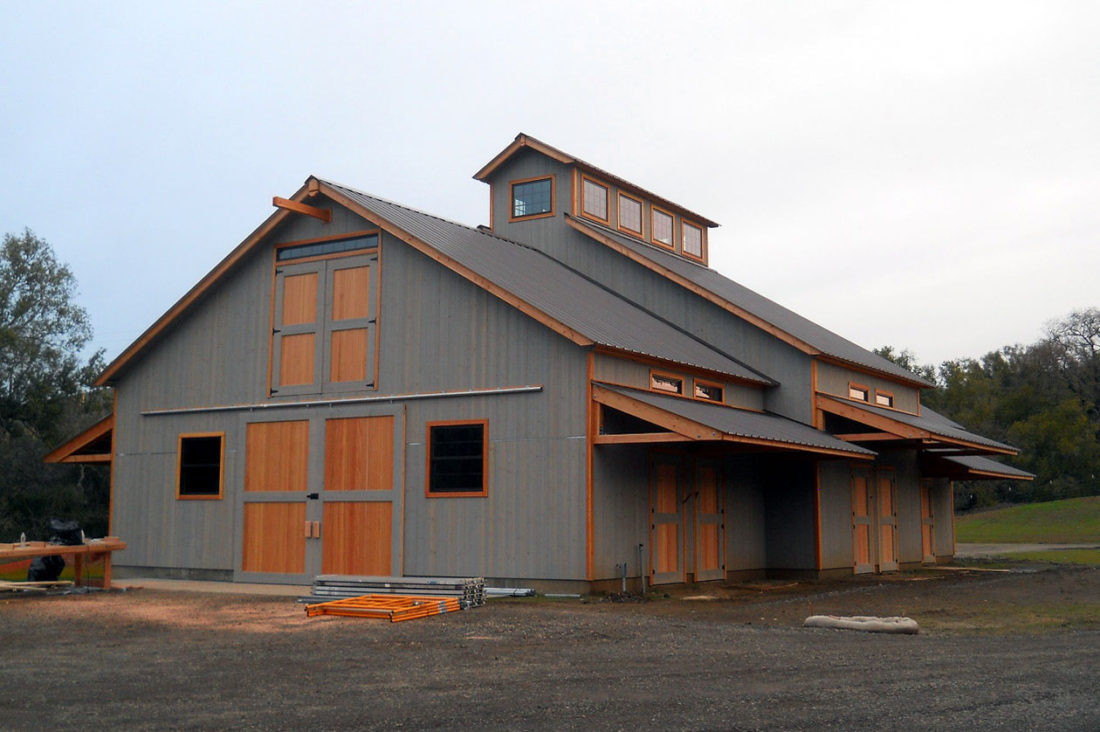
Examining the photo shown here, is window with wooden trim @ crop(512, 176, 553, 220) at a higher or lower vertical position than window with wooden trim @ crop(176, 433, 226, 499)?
higher

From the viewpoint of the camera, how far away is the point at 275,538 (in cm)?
2098

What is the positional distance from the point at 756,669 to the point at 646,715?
237 cm

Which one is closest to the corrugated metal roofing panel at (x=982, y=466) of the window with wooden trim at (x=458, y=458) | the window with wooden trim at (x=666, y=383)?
the window with wooden trim at (x=666, y=383)

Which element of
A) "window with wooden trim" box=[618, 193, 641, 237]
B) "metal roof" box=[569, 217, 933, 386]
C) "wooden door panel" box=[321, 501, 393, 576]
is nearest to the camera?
"wooden door panel" box=[321, 501, 393, 576]

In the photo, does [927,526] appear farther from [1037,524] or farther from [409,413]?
[1037,524]

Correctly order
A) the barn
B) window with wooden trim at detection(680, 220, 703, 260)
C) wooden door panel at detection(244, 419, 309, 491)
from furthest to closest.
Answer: window with wooden trim at detection(680, 220, 703, 260)
wooden door panel at detection(244, 419, 309, 491)
the barn

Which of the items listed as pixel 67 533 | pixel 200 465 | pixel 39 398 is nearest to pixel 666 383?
pixel 200 465

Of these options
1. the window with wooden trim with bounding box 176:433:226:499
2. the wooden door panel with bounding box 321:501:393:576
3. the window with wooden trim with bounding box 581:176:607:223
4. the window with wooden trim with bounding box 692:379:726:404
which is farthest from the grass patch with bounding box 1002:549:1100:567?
the window with wooden trim with bounding box 176:433:226:499

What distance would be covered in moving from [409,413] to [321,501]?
2.48 meters

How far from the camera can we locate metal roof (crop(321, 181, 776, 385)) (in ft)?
64.0

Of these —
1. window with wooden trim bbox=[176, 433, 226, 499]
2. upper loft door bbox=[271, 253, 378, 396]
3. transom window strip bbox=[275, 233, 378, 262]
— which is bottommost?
window with wooden trim bbox=[176, 433, 226, 499]

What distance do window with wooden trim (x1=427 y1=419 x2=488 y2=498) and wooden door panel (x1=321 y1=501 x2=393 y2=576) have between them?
1.13 meters

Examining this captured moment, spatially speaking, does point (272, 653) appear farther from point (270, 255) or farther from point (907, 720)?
point (270, 255)

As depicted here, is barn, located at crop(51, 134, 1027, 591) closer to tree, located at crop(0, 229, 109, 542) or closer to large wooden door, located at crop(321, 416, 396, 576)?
large wooden door, located at crop(321, 416, 396, 576)
